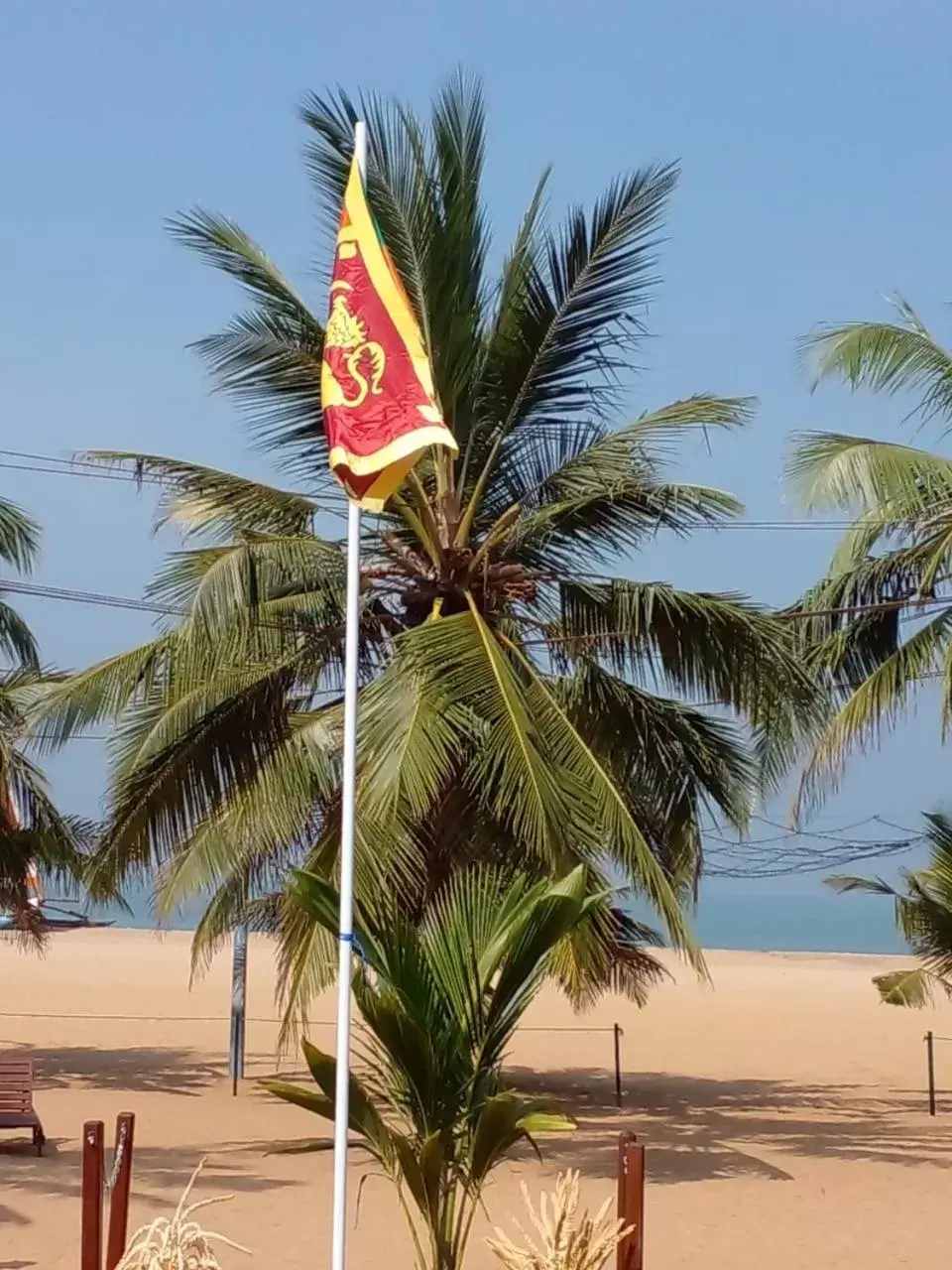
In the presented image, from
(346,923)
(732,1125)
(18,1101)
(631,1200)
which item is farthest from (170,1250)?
(732,1125)

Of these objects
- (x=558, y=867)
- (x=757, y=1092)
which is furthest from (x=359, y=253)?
(x=757, y=1092)

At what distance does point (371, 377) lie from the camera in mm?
7328

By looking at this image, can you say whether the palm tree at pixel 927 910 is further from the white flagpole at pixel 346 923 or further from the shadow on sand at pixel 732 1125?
the white flagpole at pixel 346 923

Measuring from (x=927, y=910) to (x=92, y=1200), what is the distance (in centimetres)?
996

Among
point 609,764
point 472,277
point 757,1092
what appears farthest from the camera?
point 757,1092

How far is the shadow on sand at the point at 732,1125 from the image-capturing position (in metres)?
13.5

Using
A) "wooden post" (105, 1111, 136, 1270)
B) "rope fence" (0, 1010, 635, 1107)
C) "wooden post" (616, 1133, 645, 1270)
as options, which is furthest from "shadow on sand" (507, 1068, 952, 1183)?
"wooden post" (105, 1111, 136, 1270)

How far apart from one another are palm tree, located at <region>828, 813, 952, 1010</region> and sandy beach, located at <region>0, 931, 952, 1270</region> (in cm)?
141

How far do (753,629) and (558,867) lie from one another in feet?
9.21

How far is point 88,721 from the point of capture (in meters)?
13.6

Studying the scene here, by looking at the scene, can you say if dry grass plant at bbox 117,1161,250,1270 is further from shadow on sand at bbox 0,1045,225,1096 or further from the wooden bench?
shadow on sand at bbox 0,1045,225,1096

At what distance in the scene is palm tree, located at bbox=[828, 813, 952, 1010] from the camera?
13961 mm

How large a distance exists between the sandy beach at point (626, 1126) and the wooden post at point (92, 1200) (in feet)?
3.27

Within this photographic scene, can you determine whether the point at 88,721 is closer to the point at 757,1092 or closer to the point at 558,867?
the point at 558,867
